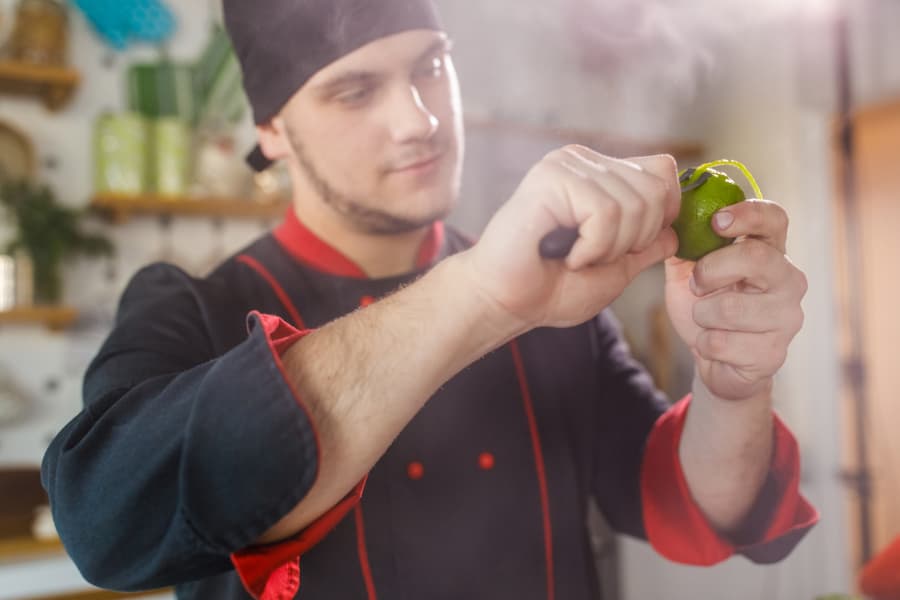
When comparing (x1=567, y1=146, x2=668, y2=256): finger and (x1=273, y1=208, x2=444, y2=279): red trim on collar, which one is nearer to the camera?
(x1=567, y1=146, x2=668, y2=256): finger

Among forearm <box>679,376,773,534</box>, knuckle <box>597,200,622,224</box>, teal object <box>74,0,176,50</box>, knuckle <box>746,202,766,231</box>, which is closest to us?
knuckle <box>597,200,622,224</box>

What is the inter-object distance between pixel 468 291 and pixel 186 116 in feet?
2.04

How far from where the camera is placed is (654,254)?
39 cm

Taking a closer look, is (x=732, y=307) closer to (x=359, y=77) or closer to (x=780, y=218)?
(x=780, y=218)

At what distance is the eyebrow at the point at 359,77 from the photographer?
431mm

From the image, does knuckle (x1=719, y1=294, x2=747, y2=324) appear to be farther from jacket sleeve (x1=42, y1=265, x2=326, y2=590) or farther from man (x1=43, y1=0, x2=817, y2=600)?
jacket sleeve (x1=42, y1=265, x2=326, y2=590)

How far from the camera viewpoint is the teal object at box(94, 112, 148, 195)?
0.99 m

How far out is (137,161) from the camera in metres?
1.00

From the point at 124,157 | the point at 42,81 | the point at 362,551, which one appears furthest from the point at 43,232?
the point at 362,551

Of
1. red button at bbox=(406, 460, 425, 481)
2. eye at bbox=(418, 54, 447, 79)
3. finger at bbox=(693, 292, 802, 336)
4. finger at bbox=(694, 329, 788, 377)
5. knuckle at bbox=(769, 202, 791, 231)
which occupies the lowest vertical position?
red button at bbox=(406, 460, 425, 481)

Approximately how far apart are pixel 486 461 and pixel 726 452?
19 cm

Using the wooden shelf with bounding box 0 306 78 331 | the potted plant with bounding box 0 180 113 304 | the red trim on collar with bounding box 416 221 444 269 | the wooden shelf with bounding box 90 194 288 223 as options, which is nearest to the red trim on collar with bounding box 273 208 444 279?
the red trim on collar with bounding box 416 221 444 269

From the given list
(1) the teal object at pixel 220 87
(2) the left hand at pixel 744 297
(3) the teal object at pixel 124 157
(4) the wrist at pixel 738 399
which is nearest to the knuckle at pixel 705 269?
(2) the left hand at pixel 744 297

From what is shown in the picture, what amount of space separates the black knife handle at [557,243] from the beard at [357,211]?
0.15 metres
